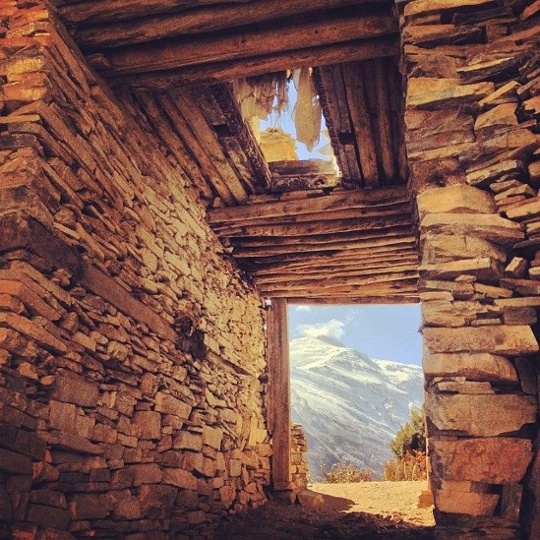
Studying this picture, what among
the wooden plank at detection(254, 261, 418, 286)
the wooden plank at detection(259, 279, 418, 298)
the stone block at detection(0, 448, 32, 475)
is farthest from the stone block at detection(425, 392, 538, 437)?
the wooden plank at detection(259, 279, 418, 298)

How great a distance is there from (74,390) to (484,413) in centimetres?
253

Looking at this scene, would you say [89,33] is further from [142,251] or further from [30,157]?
[142,251]

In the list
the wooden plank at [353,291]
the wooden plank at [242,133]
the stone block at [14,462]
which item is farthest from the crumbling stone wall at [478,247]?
the wooden plank at [353,291]

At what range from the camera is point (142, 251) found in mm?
4598

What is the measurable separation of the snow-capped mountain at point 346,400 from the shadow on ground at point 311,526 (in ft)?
53.2

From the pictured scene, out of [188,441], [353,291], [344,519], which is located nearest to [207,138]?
[188,441]

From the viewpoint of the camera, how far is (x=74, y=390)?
135 inches

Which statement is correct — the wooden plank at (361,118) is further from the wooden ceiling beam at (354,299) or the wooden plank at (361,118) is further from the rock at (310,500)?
the rock at (310,500)

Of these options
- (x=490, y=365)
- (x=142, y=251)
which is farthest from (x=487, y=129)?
(x=142, y=251)

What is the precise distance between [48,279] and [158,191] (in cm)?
201

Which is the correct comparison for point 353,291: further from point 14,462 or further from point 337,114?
point 14,462

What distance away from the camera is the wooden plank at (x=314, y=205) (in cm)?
596

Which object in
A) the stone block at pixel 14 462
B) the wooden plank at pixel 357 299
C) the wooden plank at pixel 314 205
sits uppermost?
the wooden plank at pixel 314 205

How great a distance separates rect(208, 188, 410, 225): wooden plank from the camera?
596 cm
